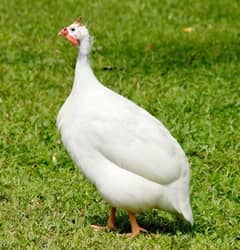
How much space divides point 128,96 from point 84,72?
288 cm

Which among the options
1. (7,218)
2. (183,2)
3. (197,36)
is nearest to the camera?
(7,218)

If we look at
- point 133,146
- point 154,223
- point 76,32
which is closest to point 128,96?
point 154,223

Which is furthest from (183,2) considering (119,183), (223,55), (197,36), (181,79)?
(119,183)

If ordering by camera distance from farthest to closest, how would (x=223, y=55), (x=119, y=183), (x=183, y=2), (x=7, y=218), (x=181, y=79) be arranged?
(x=183, y=2) → (x=223, y=55) → (x=181, y=79) → (x=7, y=218) → (x=119, y=183)

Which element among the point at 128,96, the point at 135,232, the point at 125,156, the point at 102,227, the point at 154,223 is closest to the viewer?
the point at 125,156

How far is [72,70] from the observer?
9.84m

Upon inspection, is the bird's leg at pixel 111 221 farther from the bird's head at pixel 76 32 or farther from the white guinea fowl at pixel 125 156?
the bird's head at pixel 76 32

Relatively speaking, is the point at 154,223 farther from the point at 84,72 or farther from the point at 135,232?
the point at 84,72

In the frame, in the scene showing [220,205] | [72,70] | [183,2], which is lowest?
[183,2]

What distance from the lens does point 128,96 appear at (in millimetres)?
9039

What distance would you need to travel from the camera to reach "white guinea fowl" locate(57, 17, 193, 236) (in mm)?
5879

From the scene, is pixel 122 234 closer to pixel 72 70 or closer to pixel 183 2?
pixel 72 70

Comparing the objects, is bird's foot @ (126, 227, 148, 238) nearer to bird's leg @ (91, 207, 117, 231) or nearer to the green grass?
the green grass

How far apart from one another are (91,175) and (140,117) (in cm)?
47
